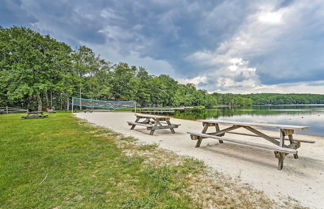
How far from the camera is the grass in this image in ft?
6.53

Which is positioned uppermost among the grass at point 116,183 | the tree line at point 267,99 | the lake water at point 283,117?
the tree line at point 267,99

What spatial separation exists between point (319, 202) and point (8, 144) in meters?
7.57

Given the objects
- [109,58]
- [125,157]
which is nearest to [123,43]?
[109,58]

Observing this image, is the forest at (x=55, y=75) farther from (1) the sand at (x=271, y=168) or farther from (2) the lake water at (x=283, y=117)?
(1) the sand at (x=271, y=168)

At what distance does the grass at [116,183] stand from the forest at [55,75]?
22781 mm

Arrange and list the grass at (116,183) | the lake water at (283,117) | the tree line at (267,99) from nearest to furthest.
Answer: the grass at (116,183), the lake water at (283,117), the tree line at (267,99)

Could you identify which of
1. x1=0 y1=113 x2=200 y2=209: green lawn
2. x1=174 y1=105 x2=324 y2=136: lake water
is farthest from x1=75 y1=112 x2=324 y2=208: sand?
x1=174 y1=105 x2=324 y2=136: lake water

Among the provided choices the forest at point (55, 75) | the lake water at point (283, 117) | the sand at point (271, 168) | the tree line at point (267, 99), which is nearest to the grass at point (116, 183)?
the sand at point (271, 168)

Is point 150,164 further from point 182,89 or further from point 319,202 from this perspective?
point 182,89

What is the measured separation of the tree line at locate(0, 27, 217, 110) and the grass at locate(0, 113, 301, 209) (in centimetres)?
2260

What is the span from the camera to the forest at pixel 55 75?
2092 cm

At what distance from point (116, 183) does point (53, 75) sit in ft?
95.2

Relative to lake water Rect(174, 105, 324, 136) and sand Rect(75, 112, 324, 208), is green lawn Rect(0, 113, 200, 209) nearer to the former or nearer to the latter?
sand Rect(75, 112, 324, 208)

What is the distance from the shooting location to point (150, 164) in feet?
10.8
